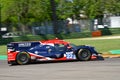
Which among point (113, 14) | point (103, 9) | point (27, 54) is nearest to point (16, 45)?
point (27, 54)

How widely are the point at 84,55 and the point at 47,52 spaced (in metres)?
1.80

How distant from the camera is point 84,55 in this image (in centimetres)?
1894

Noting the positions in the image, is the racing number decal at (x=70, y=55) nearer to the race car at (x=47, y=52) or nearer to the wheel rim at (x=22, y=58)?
the race car at (x=47, y=52)

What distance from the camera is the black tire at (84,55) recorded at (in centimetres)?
1889

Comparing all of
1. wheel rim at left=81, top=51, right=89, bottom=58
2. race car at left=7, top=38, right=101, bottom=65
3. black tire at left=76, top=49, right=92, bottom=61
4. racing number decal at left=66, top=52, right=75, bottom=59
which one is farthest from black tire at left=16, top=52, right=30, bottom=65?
wheel rim at left=81, top=51, right=89, bottom=58

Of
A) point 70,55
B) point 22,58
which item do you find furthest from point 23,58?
point 70,55

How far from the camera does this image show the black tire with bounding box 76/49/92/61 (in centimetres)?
1889

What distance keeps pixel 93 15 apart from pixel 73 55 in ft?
157

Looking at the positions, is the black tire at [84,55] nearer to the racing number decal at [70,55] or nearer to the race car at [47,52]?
the race car at [47,52]

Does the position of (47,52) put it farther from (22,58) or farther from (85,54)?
(85,54)

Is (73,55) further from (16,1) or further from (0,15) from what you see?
(0,15)

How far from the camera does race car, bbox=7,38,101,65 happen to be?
18938mm

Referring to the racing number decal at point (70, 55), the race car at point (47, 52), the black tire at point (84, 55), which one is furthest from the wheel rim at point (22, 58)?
the black tire at point (84, 55)

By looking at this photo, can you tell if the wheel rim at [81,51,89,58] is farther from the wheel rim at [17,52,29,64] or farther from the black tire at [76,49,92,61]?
the wheel rim at [17,52,29,64]
